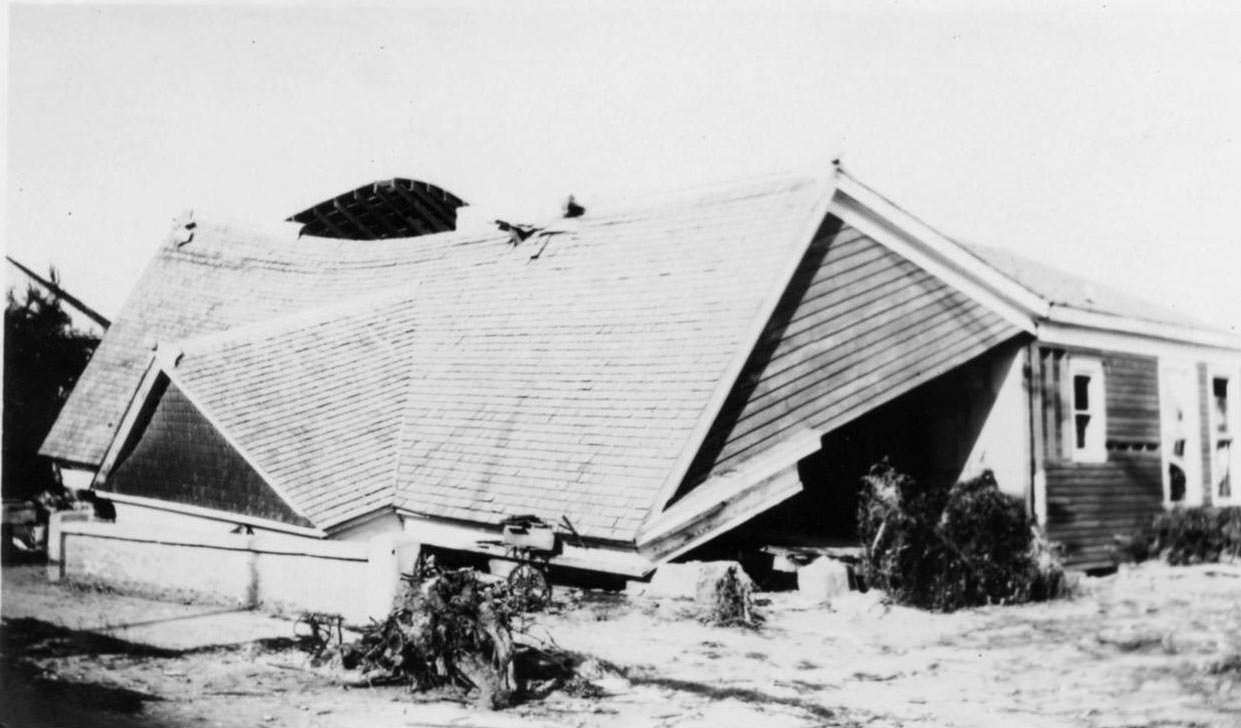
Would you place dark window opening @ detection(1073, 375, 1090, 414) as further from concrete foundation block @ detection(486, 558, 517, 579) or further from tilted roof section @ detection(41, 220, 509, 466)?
tilted roof section @ detection(41, 220, 509, 466)

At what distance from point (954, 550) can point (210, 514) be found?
943 cm

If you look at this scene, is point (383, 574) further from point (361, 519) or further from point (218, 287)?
point (218, 287)

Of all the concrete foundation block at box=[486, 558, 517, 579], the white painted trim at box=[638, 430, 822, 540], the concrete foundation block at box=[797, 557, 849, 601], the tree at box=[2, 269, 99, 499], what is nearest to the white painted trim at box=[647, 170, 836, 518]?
the white painted trim at box=[638, 430, 822, 540]

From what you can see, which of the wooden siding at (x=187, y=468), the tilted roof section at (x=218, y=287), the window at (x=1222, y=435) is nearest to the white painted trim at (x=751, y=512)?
the wooden siding at (x=187, y=468)

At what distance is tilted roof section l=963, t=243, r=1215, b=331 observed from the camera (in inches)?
522

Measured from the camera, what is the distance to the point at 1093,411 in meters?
13.9

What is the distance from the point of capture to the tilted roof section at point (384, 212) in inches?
837

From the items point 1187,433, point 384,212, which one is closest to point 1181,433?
point 1187,433

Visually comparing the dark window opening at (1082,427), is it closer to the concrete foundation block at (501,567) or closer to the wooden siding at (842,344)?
the wooden siding at (842,344)

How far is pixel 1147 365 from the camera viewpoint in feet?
46.6

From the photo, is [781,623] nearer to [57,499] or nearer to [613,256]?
[613,256]

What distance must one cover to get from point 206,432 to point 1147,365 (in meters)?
13.2

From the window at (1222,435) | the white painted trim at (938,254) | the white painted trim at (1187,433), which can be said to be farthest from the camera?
the white painted trim at (1187,433)

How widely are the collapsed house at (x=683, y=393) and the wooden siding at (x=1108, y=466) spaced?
40 mm
